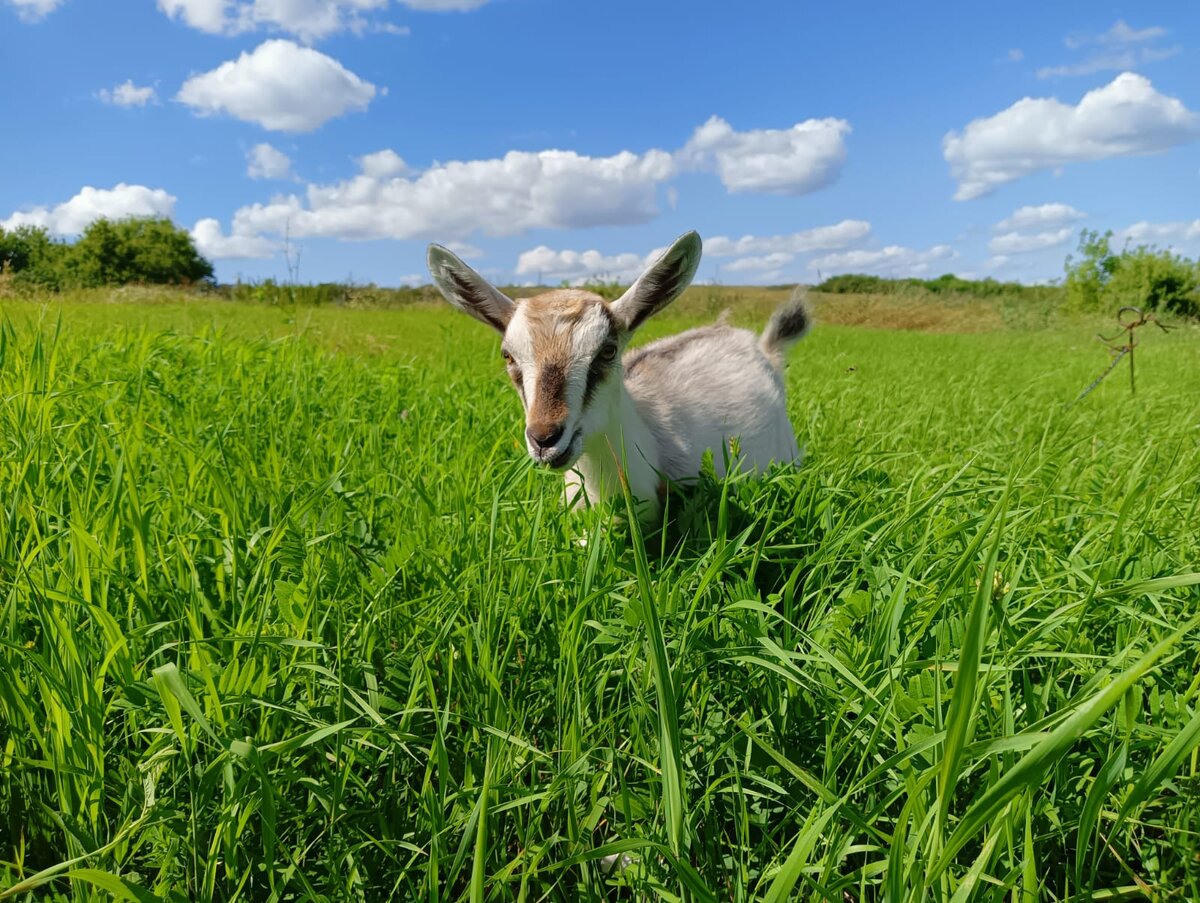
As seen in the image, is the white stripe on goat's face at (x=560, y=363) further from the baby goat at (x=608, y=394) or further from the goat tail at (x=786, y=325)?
the goat tail at (x=786, y=325)

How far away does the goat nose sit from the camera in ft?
7.54

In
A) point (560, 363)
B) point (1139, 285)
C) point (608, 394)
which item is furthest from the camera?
point (1139, 285)

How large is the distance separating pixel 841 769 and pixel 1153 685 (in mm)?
694

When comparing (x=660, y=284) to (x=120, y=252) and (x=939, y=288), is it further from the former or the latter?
(x=120, y=252)

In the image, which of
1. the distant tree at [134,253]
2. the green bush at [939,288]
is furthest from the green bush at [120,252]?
the green bush at [939,288]

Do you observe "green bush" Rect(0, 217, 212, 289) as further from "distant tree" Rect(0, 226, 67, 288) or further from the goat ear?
the goat ear

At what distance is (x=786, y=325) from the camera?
190 inches

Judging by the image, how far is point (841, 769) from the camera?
1.59 meters

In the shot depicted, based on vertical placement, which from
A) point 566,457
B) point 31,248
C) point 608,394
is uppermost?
point 31,248

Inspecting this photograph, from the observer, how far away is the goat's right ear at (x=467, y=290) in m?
2.83

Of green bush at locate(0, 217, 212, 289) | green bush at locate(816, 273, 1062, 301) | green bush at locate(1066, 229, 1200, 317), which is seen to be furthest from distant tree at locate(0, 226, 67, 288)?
green bush at locate(1066, 229, 1200, 317)

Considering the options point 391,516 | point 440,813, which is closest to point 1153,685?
point 440,813

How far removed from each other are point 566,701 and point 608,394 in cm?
136

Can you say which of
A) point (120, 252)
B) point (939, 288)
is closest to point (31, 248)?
point (120, 252)
